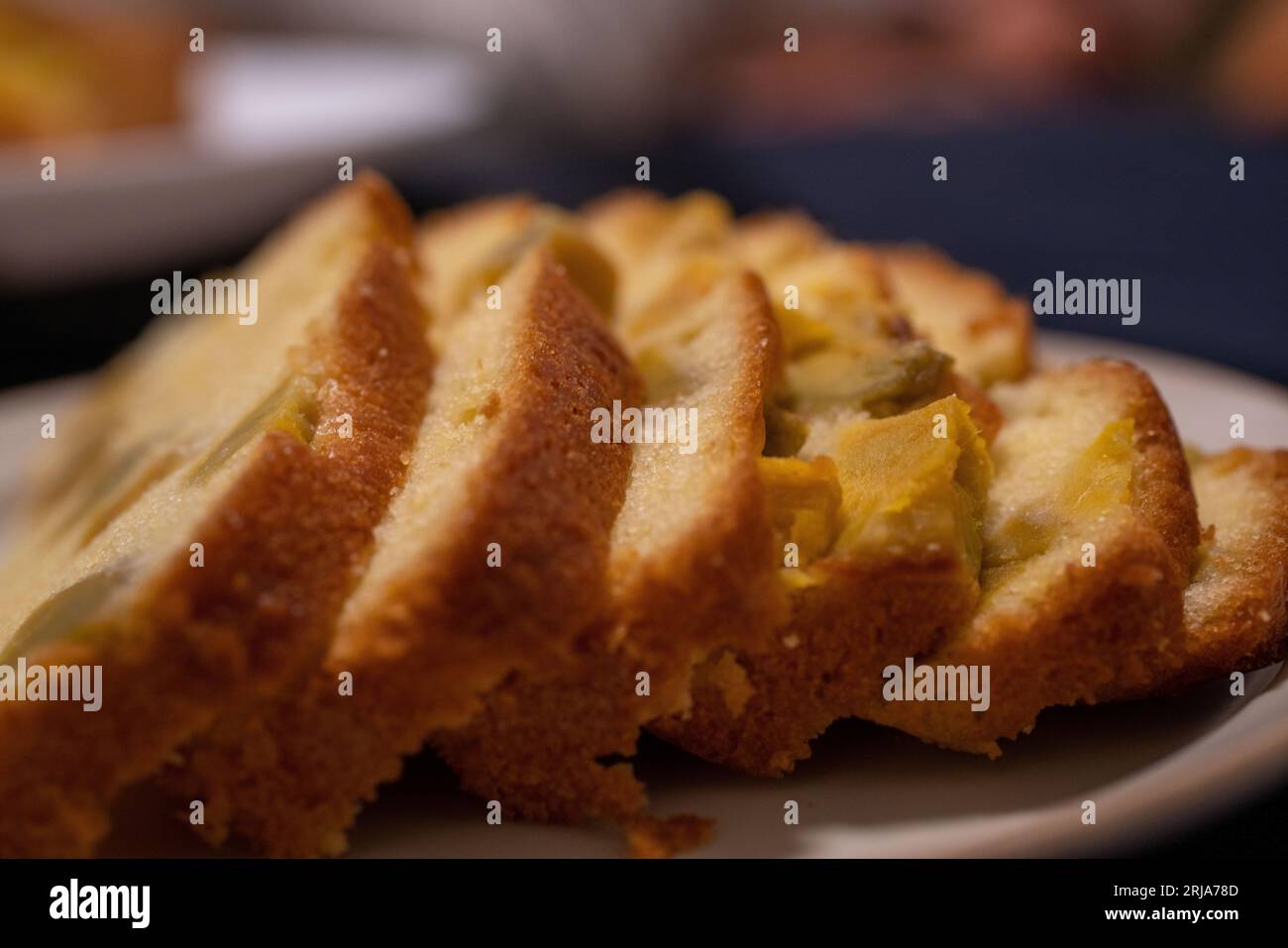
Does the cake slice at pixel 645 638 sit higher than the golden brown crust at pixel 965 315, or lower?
lower

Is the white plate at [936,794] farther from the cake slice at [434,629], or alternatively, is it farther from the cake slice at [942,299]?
the cake slice at [942,299]

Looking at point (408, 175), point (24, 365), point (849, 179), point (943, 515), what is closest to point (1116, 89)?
point (849, 179)

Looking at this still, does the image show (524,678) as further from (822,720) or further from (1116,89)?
(1116,89)
